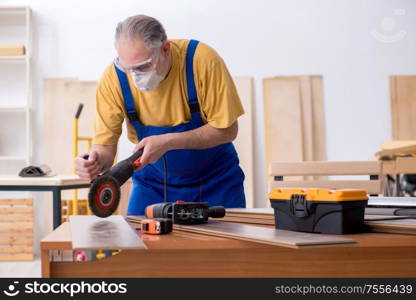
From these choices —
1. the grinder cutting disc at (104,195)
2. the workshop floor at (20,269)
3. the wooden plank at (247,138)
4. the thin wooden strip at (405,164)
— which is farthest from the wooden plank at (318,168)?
the wooden plank at (247,138)

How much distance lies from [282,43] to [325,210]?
5125mm

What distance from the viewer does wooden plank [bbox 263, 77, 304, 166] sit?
595 centimetres

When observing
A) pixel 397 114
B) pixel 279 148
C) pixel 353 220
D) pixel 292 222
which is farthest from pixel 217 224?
pixel 397 114

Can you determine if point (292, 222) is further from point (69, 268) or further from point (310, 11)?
point (310, 11)

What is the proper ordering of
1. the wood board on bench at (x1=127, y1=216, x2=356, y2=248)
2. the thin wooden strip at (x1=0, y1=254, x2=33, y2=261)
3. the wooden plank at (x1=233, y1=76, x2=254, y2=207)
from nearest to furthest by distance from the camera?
1. the wood board on bench at (x1=127, y1=216, x2=356, y2=248)
2. the thin wooden strip at (x1=0, y1=254, x2=33, y2=261)
3. the wooden plank at (x1=233, y1=76, x2=254, y2=207)

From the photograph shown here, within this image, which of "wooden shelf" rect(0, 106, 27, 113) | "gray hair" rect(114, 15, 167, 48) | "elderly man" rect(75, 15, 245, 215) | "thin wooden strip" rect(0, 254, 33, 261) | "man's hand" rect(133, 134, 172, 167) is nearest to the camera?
"man's hand" rect(133, 134, 172, 167)

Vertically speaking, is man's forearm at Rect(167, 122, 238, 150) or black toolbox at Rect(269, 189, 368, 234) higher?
man's forearm at Rect(167, 122, 238, 150)

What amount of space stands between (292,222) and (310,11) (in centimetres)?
522

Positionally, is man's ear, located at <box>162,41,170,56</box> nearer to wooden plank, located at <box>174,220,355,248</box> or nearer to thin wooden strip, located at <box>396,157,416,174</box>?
wooden plank, located at <box>174,220,355,248</box>

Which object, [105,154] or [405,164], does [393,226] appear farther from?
[405,164]

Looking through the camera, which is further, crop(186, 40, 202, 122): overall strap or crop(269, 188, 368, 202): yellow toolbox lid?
crop(186, 40, 202, 122): overall strap

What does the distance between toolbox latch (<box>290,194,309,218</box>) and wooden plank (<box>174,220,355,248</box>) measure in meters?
0.08

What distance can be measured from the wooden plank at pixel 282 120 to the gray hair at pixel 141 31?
4046 millimetres

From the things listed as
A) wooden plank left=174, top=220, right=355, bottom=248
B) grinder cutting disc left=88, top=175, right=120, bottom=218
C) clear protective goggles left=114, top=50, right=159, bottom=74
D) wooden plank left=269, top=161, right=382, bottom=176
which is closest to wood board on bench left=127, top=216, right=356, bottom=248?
wooden plank left=174, top=220, right=355, bottom=248
